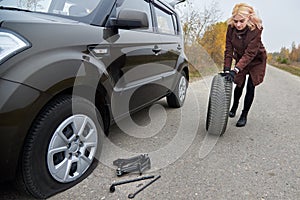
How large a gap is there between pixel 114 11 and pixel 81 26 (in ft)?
1.60

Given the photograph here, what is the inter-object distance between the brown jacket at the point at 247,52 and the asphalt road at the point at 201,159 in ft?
2.59

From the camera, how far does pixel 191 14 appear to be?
12.9 metres

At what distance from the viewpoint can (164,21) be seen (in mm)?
3701

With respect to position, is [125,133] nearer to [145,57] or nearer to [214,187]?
[145,57]

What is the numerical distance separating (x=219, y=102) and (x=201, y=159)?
75cm

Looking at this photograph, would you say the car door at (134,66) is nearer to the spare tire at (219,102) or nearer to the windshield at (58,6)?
the windshield at (58,6)

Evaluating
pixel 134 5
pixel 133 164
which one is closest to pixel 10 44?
pixel 133 164

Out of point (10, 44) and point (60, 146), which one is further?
point (60, 146)

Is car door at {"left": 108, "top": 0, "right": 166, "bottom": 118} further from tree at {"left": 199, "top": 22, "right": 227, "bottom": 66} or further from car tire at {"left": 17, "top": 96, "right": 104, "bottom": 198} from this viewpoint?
tree at {"left": 199, "top": 22, "right": 227, "bottom": 66}

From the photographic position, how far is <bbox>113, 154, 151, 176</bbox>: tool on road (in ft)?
7.01

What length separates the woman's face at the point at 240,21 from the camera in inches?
112

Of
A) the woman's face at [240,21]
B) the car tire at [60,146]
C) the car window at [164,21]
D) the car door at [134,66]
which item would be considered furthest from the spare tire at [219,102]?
the car tire at [60,146]

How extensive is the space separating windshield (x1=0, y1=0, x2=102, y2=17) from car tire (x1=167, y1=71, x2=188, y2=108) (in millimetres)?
2162

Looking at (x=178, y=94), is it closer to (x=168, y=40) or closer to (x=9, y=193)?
(x=168, y=40)
